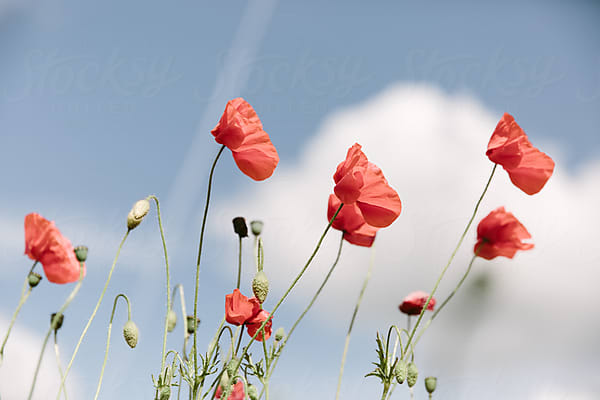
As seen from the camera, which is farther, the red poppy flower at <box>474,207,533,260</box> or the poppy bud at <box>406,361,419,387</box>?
the red poppy flower at <box>474,207,533,260</box>

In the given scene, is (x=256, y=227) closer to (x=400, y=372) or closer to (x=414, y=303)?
(x=400, y=372)

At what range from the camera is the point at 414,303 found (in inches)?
79.7

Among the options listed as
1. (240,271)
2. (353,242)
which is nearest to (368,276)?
(353,242)

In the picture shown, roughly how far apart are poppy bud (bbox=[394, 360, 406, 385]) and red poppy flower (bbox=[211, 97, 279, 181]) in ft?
1.97

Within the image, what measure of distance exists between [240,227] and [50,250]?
1.63 feet

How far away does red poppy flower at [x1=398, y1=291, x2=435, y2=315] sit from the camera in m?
2.02

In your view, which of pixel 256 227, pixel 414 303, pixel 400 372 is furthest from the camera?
pixel 414 303

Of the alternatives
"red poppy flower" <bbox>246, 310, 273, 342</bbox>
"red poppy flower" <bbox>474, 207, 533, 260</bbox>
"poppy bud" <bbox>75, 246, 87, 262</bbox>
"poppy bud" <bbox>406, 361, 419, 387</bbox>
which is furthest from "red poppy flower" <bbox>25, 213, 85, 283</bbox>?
"red poppy flower" <bbox>474, 207, 533, 260</bbox>

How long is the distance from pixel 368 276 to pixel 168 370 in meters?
0.64

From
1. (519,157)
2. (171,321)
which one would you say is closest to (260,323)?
(171,321)

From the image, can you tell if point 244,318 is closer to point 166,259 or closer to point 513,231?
point 166,259

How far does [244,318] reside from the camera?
1.55m

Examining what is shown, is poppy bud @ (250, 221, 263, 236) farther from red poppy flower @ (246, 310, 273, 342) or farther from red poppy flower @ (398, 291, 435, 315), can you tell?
red poppy flower @ (398, 291, 435, 315)

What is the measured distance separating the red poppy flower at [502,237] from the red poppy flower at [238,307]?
720 millimetres
